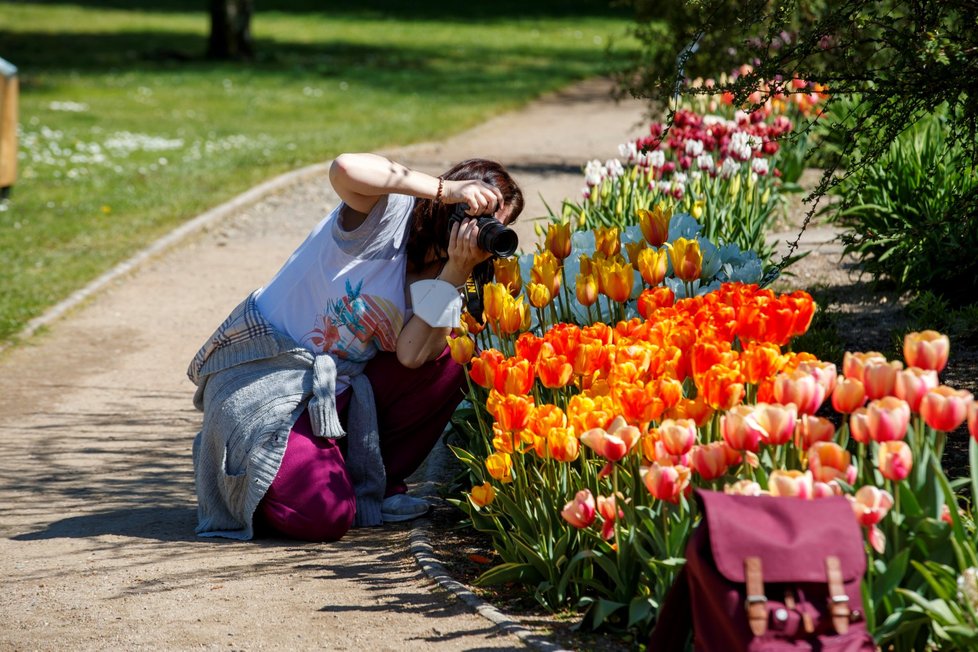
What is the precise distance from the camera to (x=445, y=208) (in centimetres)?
408

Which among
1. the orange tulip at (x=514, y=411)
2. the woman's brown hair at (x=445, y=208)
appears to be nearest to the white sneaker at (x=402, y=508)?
the woman's brown hair at (x=445, y=208)

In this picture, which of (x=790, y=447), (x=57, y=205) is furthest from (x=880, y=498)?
(x=57, y=205)

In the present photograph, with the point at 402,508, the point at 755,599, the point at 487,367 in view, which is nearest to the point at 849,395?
the point at 755,599

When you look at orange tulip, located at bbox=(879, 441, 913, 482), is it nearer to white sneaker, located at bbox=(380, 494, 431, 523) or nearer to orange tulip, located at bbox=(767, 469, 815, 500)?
orange tulip, located at bbox=(767, 469, 815, 500)

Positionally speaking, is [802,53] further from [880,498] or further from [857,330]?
[880,498]

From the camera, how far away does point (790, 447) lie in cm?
296

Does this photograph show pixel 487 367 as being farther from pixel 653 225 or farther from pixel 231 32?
pixel 231 32

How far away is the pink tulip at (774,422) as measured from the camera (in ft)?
8.46

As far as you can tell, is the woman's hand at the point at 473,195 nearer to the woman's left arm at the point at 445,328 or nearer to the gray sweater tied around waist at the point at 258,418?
the woman's left arm at the point at 445,328

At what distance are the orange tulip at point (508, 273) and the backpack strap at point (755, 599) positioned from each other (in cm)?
159

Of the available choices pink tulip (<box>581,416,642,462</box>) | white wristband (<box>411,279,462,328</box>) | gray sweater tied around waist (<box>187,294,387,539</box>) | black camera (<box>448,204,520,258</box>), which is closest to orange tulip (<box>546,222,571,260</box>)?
black camera (<box>448,204,520,258</box>)

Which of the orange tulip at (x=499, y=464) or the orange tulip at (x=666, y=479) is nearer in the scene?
the orange tulip at (x=666, y=479)

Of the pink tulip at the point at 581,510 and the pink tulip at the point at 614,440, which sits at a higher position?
the pink tulip at the point at 614,440

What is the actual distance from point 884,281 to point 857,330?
0.87 meters
